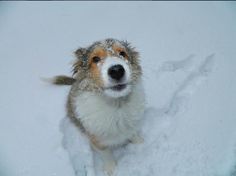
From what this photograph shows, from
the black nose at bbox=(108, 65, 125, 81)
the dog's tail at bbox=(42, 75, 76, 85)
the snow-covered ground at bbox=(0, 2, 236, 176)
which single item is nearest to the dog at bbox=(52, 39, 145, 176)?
the black nose at bbox=(108, 65, 125, 81)

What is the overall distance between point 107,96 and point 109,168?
958 millimetres

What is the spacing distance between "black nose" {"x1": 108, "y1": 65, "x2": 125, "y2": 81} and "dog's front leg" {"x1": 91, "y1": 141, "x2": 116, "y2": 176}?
Answer: 3.47ft

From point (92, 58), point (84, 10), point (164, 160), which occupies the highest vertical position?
point (84, 10)

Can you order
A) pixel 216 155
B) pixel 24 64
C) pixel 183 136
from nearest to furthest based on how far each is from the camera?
pixel 216 155
pixel 183 136
pixel 24 64

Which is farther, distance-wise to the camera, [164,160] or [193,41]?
[193,41]

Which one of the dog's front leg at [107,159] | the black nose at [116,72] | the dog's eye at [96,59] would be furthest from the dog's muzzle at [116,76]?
the dog's front leg at [107,159]

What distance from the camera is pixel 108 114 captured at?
149 inches

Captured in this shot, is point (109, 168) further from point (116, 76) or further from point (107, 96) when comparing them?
point (116, 76)

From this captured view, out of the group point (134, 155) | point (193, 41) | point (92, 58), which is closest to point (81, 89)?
point (92, 58)

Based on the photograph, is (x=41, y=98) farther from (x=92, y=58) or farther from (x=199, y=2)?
(x=199, y=2)

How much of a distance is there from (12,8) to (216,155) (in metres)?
4.21

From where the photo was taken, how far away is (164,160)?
A: 13.2 feet

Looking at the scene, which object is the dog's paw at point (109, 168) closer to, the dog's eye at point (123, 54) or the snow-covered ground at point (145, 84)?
the snow-covered ground at point (145, 84)

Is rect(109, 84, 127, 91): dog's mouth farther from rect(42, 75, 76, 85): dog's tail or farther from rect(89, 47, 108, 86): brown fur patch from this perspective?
rect(42, 75, 76, 85): dog's tail
